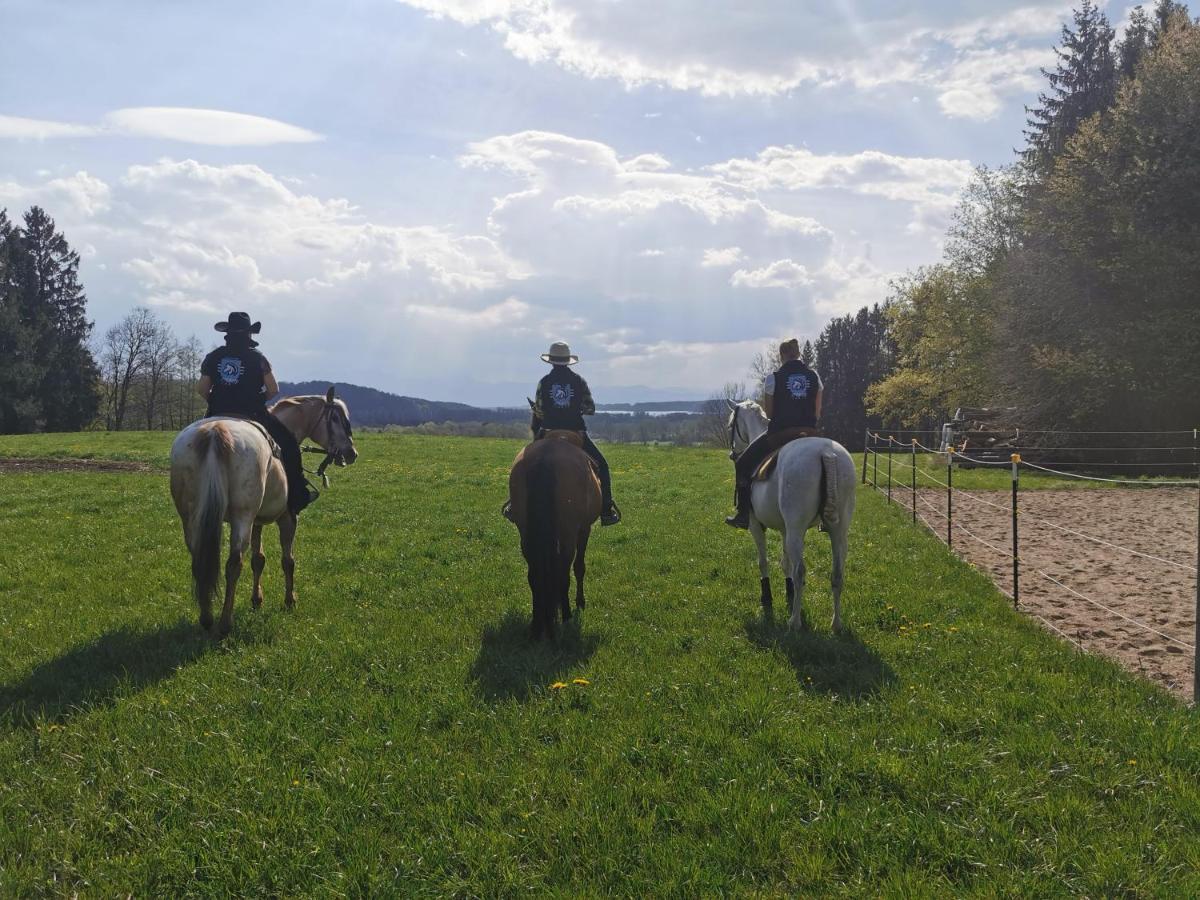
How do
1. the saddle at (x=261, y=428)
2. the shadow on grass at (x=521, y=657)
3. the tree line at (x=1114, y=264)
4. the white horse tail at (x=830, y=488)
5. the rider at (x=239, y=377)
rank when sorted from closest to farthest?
the shadow on grass at (x=521, y=657) → the white horse tail at (x=830, y=488) → the saddle at (x=261, y=428) → the rider at (x=239, y=377) → the tree line at (x=1114, y=264)

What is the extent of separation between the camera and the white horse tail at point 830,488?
7.41m

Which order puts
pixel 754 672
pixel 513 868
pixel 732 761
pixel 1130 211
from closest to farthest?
1. pixel 513 868
2. pixel 732 761
3. pixel 754 672
4. pixel 1130 211

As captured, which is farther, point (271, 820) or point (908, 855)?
point (271, 820)

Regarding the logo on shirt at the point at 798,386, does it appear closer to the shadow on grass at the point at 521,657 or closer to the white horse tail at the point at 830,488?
the white horse tail at the point at 830,488

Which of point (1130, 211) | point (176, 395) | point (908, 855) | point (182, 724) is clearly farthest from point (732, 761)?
point (176, 395)

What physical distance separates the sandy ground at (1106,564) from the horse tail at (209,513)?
8553 millimetres

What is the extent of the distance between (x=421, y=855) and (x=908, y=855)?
99.8 inches

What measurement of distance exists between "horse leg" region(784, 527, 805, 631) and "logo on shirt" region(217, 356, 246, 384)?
6365 millimetres

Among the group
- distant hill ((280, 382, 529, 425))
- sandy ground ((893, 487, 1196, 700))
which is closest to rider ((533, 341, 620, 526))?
sandy ground ((893, 487, 1196, 700))

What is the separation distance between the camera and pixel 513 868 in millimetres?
3691

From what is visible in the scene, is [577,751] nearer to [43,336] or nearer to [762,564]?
[762,564]

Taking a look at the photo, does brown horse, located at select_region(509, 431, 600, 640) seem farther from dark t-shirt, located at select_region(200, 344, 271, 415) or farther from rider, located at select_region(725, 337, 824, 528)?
dark t-shirt, located at select_region(200, 344, 271, 415)

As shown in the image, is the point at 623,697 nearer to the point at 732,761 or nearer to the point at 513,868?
the point at 732,761

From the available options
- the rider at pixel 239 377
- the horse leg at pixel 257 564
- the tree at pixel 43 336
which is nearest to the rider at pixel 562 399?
the rider at pixel 239 377
